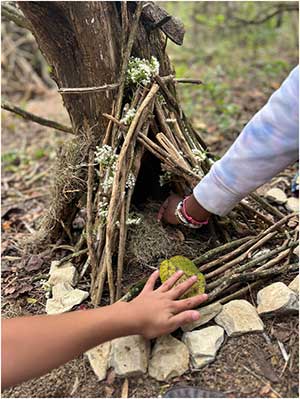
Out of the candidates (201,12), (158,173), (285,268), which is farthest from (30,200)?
(201,12)

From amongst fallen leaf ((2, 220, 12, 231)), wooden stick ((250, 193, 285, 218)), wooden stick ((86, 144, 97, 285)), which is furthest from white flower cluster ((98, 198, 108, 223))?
fallen leaf ((2, 220, 12, 231))

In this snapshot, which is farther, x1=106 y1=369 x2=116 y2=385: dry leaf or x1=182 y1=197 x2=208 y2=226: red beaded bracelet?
x1=182 y1=197 x2=208 y2=226: red beaded bracelet

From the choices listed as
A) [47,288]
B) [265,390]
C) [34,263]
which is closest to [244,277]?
[265,390]

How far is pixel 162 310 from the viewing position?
4.72 ft

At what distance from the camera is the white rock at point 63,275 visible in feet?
6.02

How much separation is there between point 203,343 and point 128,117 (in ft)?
2.70

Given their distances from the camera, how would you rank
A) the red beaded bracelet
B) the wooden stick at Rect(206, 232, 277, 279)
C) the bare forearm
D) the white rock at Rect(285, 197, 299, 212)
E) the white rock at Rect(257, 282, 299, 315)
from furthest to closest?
the white rock at Rect(285, 197, 299, 212) < the red beaded bracelet < the wooden stick at Rect(206, 232, 277, 279) < the white rock at Rect(257, 282, 299, 315) < the bare forearm

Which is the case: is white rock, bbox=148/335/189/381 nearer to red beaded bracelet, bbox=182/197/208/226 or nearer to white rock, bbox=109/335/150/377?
white rock, bbox=109/335/150/377

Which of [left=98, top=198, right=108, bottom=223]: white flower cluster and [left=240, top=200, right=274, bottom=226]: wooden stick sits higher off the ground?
[left=98, top=198, right=108, bottom=223]: white flower cluster

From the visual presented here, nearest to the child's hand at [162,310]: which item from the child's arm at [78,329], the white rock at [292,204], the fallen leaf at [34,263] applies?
the child's arm at [78,329]

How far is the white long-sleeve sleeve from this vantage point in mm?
1413

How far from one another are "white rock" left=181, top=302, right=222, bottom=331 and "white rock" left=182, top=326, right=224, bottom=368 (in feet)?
0.09

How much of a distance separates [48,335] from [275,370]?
2.19 feet

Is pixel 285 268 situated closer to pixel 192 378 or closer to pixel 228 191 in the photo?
pixel 228 191
